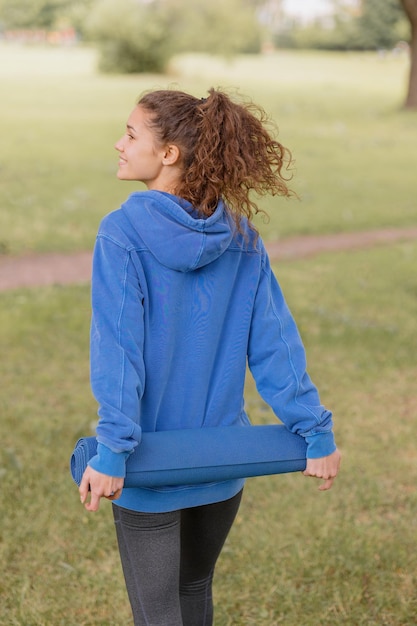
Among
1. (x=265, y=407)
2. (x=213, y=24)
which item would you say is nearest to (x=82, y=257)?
(x=265, y=407)

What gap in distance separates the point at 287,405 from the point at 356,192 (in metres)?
11.4

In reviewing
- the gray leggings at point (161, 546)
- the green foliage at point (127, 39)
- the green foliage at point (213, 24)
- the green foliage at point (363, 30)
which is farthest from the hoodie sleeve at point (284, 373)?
the green foliage at point (363, 30)

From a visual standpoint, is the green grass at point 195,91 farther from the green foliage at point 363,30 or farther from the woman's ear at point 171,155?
the green foliage at point 363,30

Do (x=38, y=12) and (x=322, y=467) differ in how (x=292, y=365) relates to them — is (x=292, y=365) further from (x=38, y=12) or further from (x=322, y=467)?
(x=38, y=12)

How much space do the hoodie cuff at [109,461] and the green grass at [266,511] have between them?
145 cm

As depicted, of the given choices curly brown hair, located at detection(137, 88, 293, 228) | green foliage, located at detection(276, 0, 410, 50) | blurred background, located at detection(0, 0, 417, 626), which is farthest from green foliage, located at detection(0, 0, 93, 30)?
curly brown hair, located at detection(137, 88, 293, 228)

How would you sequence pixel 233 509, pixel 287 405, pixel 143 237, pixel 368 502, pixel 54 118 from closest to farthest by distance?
pixel 143 237
pixel 287 405
pixel 233 509
pixel 368 502
pixel 54 118

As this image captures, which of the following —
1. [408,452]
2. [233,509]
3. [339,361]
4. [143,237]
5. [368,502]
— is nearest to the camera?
[143,237]

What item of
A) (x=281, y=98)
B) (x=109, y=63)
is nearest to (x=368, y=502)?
(x=281, y=98)

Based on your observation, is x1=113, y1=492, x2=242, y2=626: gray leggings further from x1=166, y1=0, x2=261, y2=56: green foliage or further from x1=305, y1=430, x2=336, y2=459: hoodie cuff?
x1=166, y1=0, x2=261, y2=56: green foliage

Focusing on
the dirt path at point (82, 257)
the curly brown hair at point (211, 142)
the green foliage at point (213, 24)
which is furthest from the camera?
the green foliage at point (213, 24)

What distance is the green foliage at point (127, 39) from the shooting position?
35.5m

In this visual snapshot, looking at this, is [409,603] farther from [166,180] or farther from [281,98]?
[281,98]

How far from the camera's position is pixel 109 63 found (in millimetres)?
35594
